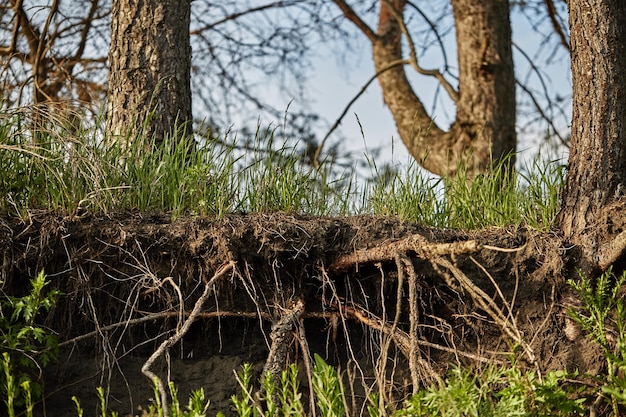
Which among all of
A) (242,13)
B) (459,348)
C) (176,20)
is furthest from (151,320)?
(242,13)

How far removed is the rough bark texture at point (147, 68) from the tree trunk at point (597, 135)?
2201 millimetres

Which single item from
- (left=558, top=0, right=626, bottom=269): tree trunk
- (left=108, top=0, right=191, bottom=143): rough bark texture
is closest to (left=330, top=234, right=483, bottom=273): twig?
(left=558, top=0, right=626, bottom=269): tree trunk

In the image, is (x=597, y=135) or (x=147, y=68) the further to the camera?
(x=147, y=68)

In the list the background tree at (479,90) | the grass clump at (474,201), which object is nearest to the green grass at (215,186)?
the grass clump at (474,201)

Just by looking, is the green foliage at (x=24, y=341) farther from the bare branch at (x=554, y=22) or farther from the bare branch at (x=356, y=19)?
the bare branch at (x=554, y=22)

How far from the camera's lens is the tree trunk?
3.63 meters

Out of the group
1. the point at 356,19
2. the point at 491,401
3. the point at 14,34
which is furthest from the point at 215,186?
the point at 356,19

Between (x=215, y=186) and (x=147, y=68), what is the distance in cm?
107

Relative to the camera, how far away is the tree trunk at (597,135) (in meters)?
3.63

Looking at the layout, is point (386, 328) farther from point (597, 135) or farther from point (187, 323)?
point (597, 135)

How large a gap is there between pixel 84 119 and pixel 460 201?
2.00 m

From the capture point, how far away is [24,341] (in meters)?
3.19

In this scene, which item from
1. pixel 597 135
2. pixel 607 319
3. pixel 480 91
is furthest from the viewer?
pixel 480 91

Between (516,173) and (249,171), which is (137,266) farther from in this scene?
(516,173)
